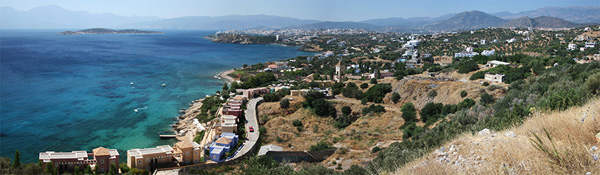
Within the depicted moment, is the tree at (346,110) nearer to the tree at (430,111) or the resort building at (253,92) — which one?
the tree at (430,111)

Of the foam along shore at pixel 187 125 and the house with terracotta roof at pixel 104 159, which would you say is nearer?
the house with terracotta roof at pixel 104 159

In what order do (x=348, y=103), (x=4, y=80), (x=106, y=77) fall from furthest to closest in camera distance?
1. (x=106, y=77)
2. (x=4, y=80)
3. (x=348, y=103)

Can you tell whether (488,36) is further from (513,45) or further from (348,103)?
(348,103)

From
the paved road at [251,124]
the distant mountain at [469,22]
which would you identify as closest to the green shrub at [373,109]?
the paved road at [251,124]

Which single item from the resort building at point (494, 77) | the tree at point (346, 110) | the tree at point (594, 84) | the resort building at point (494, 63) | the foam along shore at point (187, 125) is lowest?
the foam along shore at point (187, 125)

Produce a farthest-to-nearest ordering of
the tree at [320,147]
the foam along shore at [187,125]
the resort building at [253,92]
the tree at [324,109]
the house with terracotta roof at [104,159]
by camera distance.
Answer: the resort building at [253,92]
the foam along shore at [187,125]
the tree at [324,109]
the tree at [320,147]
the house with terracotta roof at [104,159]

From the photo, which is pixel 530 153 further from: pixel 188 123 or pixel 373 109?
pixel 188 123

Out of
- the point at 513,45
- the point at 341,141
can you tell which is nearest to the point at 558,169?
the point at 341,141
